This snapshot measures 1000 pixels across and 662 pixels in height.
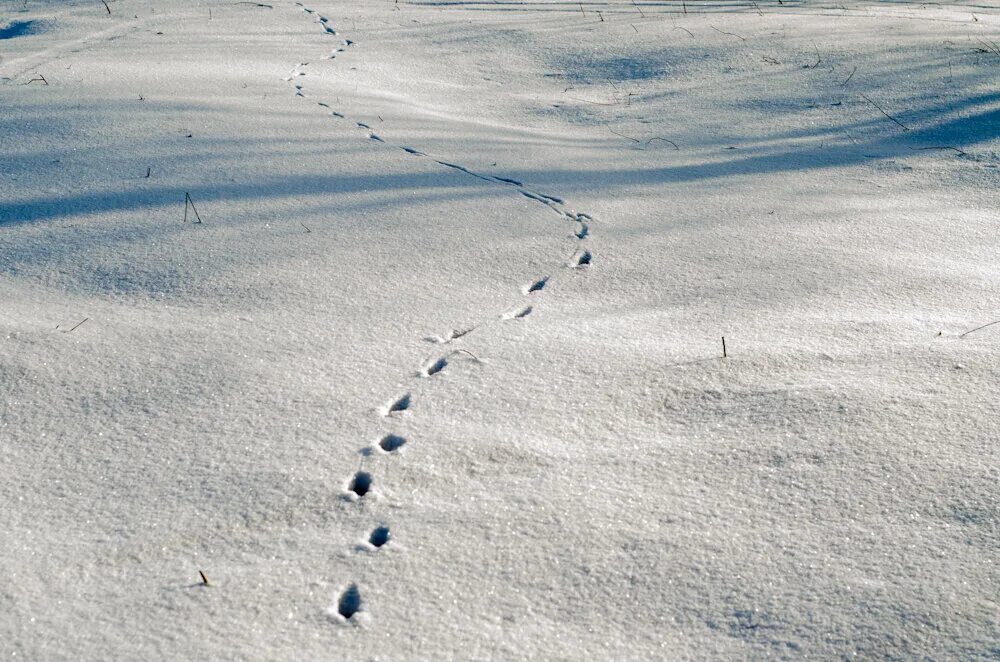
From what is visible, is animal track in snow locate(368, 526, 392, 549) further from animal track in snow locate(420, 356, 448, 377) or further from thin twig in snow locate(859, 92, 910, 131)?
thin twig in snow locate(859, 92, 910, 131)

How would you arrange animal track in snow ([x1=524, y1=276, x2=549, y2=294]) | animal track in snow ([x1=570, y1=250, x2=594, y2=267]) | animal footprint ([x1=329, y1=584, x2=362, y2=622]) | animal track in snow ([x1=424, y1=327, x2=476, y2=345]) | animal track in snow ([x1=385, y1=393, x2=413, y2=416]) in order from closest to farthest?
animal footprint ([x1=329, y1=584, x2=362, y2=622]), animal track in snow ([x1=385, y1=393, x2=413, y2=416]), animal track in snow ([x1=424, y1=327, x2=476, y2=345]), animal track in snow ([x1=524, y1=276, x2=549, y2=294]), animal track in snow ([x1=570, y1=250, x2=594, y2=267])

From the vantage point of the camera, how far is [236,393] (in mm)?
2008

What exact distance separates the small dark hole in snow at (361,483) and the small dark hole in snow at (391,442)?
0.31 feet

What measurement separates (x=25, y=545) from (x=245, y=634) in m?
0.48

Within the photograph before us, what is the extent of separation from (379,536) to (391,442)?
30 centimetres

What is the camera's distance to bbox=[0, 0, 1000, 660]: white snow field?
56.4 inches

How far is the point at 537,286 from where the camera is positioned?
8.51 ft

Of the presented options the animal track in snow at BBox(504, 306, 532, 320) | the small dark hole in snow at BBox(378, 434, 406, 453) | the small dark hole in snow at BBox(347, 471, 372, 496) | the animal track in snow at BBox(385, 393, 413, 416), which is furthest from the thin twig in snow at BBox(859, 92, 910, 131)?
the small dark hole in snow at BBox(347, 471, 372, 496)

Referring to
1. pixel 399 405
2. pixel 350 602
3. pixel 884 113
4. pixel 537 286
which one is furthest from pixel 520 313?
pixel 884 113

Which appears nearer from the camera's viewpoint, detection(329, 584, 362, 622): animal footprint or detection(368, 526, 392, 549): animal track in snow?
detection(329, 584, 362, 622): animal footprint

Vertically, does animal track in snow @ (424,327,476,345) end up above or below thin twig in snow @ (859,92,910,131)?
below

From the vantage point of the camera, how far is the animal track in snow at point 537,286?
2566 mm

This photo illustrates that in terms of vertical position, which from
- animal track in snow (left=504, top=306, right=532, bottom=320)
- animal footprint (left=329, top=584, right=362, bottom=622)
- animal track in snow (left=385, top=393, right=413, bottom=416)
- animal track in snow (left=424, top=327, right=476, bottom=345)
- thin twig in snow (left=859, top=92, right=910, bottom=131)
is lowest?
Result: animal footprint (left=329, top=584, right=362, bottom=622)

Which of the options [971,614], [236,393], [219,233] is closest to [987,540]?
[971,614]
